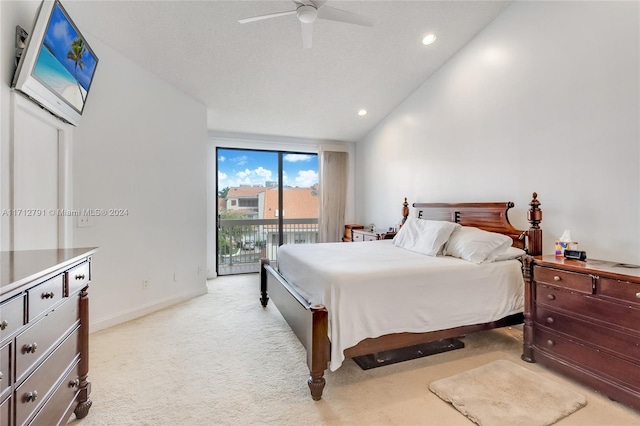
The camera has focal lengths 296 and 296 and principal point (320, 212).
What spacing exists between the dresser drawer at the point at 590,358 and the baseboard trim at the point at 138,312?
3.70 metres

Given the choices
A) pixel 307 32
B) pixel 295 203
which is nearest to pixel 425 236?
pixel 307 32

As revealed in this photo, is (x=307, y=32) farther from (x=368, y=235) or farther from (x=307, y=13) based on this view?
(x=368, y=235)

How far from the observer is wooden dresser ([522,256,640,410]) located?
1.73 m

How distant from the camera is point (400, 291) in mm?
2100

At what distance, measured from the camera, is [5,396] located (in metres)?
0.96

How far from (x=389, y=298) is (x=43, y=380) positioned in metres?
1.83

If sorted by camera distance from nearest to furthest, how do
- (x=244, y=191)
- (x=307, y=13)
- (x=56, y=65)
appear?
(x=56, y=65) → (x=307, y=13) → (x=244, y=191)

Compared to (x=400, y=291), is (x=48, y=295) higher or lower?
higher

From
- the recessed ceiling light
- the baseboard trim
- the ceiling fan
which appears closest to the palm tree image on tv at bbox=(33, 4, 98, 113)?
the ceiling fan

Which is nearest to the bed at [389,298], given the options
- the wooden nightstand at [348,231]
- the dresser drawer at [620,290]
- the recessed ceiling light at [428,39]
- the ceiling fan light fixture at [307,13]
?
the dresser drawer at [620,290]

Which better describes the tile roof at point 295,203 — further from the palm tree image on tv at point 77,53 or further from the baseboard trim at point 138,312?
the palm tree image on tv at point 77,53

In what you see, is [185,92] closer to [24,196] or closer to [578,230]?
[24,196]

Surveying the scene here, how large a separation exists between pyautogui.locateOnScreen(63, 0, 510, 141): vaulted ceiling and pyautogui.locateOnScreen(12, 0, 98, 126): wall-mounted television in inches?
21.4

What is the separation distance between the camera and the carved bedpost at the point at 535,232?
2.49 m
